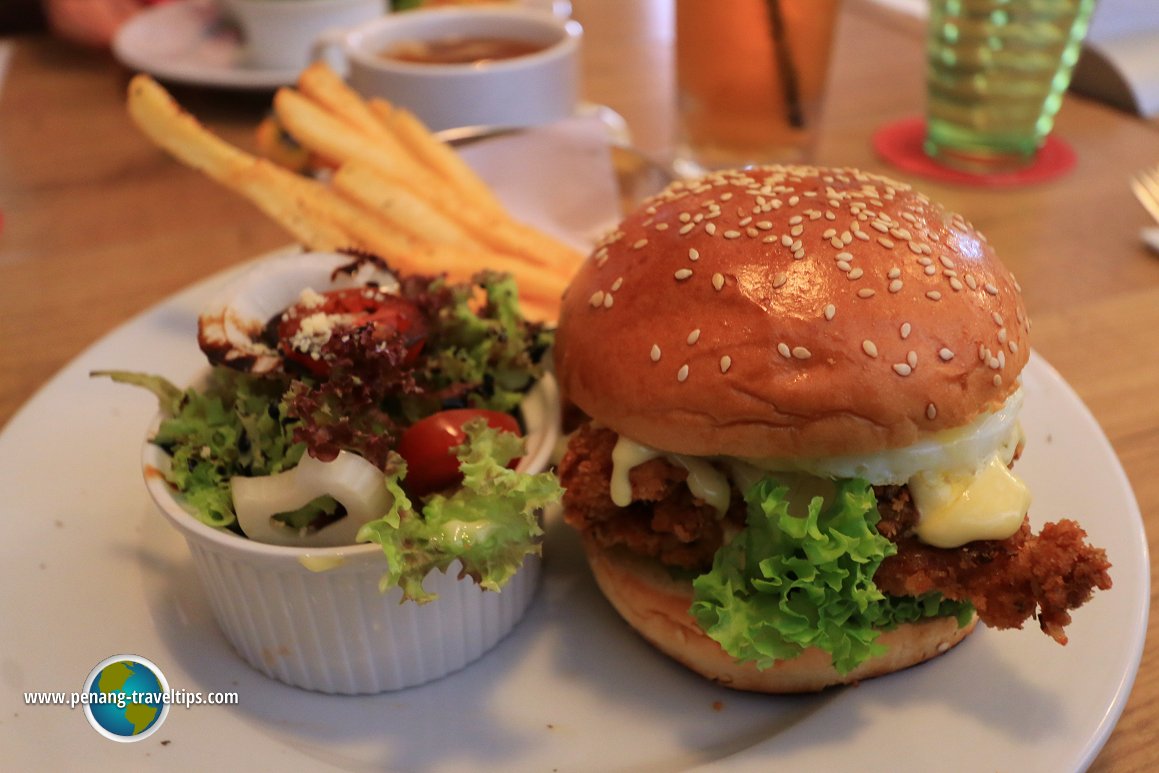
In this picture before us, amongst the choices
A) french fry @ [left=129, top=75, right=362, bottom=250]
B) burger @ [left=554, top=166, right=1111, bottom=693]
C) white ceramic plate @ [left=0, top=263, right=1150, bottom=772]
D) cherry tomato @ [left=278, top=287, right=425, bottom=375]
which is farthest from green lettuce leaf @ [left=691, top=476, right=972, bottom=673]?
french fry @ [left=129, top=75, right=362, bottom=250]

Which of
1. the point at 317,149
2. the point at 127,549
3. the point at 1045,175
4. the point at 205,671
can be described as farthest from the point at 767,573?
the point at 1045,175

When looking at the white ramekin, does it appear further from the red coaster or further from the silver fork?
the silver fork

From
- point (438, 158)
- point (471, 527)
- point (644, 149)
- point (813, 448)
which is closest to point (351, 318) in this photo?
point (471, 527)

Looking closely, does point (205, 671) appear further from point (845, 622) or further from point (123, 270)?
point (123, 270)

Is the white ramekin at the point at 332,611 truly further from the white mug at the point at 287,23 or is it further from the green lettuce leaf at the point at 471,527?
the white mug at the point at 287,23

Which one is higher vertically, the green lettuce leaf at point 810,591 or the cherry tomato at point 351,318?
the cherry tomato at point 351,318

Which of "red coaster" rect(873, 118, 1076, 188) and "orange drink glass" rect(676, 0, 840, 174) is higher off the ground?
"orange drink glass" rect(676, 0, 840, 174)

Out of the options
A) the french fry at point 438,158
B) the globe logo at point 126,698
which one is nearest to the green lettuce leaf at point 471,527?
the globe logo at point 126,698

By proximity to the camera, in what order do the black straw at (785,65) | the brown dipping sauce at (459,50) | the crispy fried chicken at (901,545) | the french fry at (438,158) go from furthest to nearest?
the brown dipping sauce at (459,50) < the black straw at (785,65) < the french fry at (438,158) < the crispy fried chicken at (901,545)
